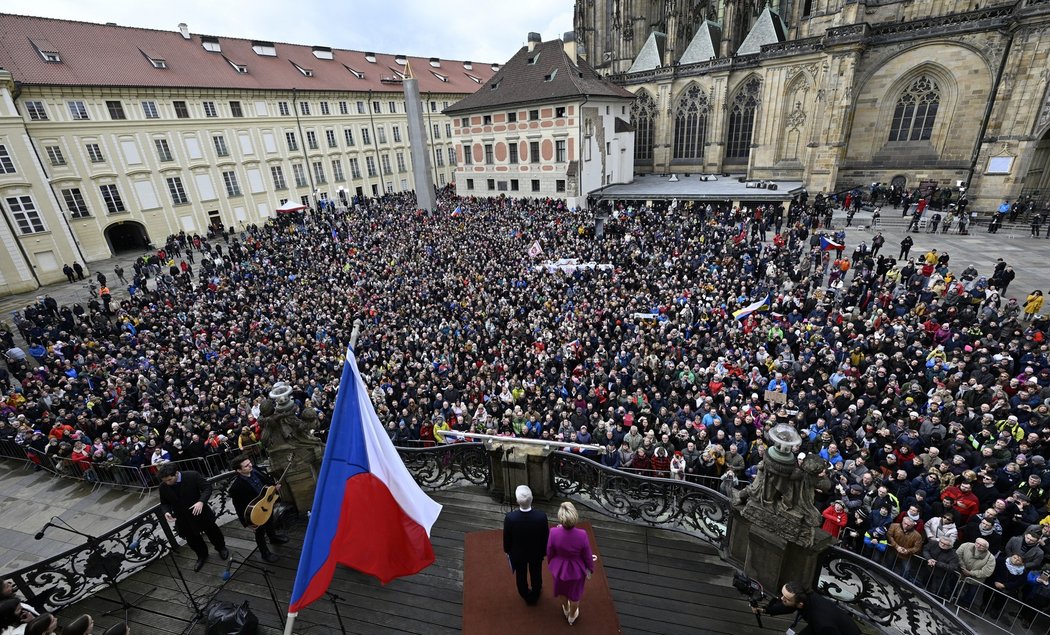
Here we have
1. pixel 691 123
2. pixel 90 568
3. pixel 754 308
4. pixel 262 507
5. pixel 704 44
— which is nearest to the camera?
pixel 90 568

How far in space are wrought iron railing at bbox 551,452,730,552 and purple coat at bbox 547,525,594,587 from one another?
178cm

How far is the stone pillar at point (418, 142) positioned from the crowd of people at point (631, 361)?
41.2 ft

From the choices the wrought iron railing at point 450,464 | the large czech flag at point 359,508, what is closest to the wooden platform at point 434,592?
the wrought iron railing at point 450,464

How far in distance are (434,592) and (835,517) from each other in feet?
21.3

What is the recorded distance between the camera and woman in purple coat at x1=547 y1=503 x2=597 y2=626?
4387mm

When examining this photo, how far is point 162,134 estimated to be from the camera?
120 ft

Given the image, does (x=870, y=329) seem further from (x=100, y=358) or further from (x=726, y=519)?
(x=100, y=358)

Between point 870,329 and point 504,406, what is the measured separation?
1167 centimetres

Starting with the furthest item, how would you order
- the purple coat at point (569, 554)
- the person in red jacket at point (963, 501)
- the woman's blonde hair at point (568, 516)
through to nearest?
the person in red jacket at point (963, 501), the purple coat at point (569, 554), the woman's blonde hair at point (568, 516)

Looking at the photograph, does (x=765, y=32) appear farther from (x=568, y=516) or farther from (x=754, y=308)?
(x=568, y=516)

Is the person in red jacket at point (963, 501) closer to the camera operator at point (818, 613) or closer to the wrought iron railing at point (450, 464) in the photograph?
the camera operator at point (818, 613)

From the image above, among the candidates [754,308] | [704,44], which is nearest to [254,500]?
[754,308]

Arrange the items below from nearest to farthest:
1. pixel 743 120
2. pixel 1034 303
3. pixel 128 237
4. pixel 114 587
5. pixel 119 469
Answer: pixel 114 587
pixel 119 469
pixel 1034 303
pixel 128 237
pixel 743 120

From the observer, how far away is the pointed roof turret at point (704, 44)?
3978 centimetres
